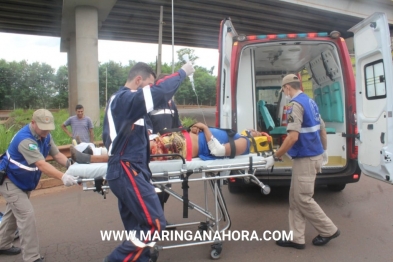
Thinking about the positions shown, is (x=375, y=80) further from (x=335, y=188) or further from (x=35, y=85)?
(x=35, y=85)

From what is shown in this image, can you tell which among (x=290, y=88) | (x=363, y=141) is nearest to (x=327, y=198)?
(x=363, y=141)

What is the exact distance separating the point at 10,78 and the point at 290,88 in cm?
4223

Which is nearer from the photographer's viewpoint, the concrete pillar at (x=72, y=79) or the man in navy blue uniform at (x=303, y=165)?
the man in navy blue uniform at (x=303, y=165)

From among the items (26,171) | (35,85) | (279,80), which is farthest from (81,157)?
(35,85)

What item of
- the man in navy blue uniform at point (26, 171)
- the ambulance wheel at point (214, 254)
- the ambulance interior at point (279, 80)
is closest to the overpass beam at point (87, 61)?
the ambulance interior at point (279, 80)

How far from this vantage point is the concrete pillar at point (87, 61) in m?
11.9

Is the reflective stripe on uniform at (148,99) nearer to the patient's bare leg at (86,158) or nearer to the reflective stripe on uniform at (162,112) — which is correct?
the patient's bare leg at (86,158)

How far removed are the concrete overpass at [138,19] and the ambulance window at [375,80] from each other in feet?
30.7

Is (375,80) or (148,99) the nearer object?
(148,99)

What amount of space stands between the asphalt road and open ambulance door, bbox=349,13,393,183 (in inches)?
29.6

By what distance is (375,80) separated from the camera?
3963mm

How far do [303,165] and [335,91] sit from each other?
8.22 feet

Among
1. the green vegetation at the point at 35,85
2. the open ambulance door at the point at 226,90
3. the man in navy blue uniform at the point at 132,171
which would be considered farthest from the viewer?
the green vegetation at the point at 35,85

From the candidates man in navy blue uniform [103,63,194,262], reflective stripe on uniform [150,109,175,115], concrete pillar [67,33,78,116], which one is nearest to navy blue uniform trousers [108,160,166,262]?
man in navy blue uniform [103,63,194,262]
